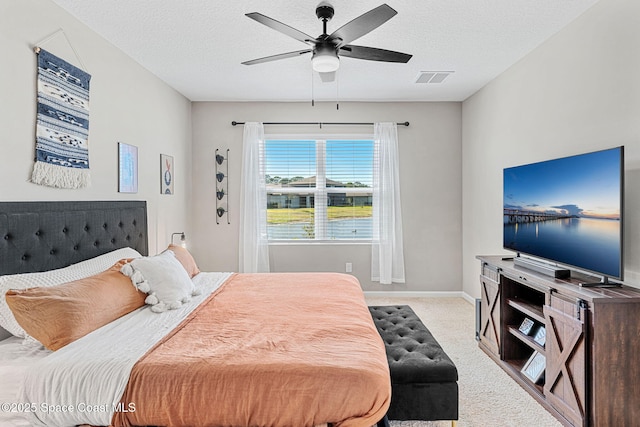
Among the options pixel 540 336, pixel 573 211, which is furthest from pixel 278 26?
pixel 540 336

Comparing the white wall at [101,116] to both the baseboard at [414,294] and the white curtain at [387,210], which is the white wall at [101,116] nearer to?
the white curtain at [387,210]

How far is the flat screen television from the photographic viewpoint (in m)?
2.09

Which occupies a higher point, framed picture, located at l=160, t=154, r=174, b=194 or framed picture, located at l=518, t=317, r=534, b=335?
framed picture, located at l=160, t=154, r=174, b=194

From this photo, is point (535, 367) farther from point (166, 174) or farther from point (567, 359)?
point (166, 174)

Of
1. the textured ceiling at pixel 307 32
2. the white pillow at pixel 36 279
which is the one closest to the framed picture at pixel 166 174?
the textured ceiling at pixel 307 32

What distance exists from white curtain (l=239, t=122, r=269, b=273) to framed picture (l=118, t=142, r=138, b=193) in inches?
60.3

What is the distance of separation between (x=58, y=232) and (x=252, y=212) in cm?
254

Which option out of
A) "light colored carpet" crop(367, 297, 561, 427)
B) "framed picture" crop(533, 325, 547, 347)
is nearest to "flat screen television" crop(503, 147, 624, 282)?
"framed picture" crop(533, 325, 547, 347)

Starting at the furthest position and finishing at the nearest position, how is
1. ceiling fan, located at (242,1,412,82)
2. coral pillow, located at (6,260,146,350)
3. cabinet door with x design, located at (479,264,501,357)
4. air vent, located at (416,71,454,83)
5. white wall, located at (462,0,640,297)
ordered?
1. air vent, located at (416,71,454,83)
2. cabinet door with x design, located at (479,264,501,357)
3. white wall, located at (462,0,640,297)
4. ceiling fan, located at (242,1,412,82)
5. coral pillow, located at (6,260,146,350)

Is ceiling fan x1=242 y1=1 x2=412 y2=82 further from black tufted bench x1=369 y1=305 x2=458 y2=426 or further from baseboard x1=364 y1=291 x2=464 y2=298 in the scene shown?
baseboard x1=364 y1=291 x2=464 y2=298

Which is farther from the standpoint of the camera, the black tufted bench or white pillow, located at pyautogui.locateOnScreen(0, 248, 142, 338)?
the black tufted bench

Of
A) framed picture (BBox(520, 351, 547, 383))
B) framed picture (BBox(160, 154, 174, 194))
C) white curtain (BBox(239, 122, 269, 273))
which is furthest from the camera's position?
white curtain (BBox(239, 122, 269, 273))

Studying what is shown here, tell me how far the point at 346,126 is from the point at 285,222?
1491 millimetres

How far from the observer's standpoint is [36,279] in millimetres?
1938
